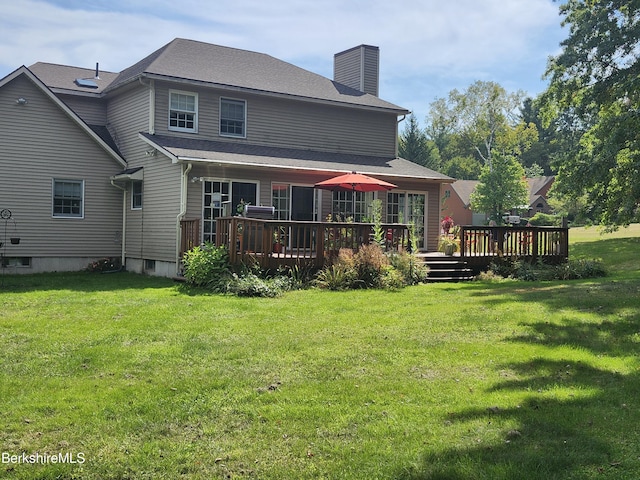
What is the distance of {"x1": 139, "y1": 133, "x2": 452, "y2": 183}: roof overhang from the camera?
1559cm

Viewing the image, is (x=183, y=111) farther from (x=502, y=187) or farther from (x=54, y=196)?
(x=502, y=187)

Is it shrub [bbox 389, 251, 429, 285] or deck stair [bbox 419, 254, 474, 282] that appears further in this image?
deck stair [bbox 419, 254, 474, 282]

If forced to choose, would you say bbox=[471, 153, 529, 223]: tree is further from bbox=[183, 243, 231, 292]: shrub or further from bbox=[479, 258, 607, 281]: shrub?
bbox=[183, 243, 231, 292]: shrub

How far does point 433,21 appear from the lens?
1516 centimetres

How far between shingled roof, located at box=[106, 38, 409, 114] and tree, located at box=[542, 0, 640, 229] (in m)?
5.57

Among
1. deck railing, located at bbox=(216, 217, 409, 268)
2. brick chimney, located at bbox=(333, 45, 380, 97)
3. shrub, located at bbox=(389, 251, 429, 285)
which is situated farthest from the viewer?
brick chimney, located at bbox=(333, 45, 380, 97)

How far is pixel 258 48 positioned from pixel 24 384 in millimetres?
18718

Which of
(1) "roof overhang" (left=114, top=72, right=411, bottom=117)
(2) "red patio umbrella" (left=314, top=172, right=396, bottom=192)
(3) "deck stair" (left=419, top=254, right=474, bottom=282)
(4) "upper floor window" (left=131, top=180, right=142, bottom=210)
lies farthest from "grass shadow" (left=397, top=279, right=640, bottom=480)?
(4) "upper floor window" (left=131, top=180, right=142, bottom=210)

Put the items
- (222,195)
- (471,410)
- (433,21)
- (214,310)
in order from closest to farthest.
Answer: (471,410)
(214,310)
(433,21)
(222,195)

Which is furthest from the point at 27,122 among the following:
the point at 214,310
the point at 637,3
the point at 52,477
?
the point at 637,3

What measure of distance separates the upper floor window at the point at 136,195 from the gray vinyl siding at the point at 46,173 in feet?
2.36

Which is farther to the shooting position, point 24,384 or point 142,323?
point 142,323

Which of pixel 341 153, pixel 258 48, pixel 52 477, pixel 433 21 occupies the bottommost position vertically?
pixel 52 477

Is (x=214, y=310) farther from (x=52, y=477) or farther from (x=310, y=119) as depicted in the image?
(x=310, y=119)
